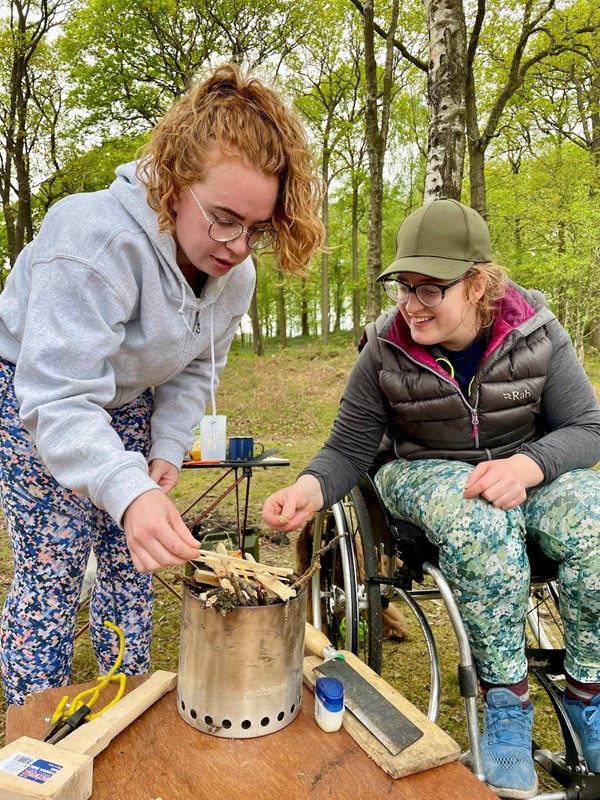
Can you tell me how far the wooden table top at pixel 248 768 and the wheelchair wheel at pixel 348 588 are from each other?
0.42 metres

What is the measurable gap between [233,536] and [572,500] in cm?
234

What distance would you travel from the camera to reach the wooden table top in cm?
111

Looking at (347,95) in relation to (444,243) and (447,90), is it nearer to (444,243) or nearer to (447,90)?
(447,90)

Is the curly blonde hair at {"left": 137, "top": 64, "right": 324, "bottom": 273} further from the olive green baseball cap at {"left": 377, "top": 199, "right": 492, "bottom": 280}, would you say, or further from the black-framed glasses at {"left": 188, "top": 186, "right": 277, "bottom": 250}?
the olive green baseball cap at {"left": 377, "top": 199, "right": 492, "bottom": 280}

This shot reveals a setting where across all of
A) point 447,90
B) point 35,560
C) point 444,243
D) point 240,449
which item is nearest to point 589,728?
point 444,243

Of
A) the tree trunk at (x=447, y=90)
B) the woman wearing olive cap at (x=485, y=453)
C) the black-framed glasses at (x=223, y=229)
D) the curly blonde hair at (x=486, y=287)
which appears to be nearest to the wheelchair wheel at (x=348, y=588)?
the woman wearing olive cap at (x=485, y=453)

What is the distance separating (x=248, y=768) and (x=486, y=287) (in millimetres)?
1376

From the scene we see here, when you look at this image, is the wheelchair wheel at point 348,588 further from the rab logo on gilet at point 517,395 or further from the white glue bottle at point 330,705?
the rab logo on gilet at point 517,395

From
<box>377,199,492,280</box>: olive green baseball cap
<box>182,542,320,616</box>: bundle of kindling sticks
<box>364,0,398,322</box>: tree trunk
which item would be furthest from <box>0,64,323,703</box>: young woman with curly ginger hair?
<box>364,0,398,322</box>: tree trunk

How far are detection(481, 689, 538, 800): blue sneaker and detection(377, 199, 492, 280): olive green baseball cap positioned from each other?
111 centimetres

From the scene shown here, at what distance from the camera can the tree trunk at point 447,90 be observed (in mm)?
4340

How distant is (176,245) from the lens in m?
1.50

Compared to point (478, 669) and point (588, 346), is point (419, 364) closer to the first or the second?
point (478, 669)

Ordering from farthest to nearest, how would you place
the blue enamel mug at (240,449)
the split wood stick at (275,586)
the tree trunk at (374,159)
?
the tree trunk at (374,159) < the blue enamel mug at (240,449) < the split wood stick at (275,586)
